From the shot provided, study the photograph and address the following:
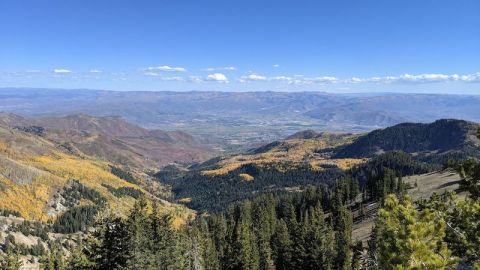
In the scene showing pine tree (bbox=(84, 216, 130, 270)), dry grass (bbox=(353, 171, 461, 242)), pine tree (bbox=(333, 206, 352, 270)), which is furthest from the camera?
dry grass (bbox=(353, 171, 461, 242))

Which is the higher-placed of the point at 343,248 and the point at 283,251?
the point at 343,248

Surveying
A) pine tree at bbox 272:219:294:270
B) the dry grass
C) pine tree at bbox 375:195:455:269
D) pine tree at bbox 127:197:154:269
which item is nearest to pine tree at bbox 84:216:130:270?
pine tree at bbox 127:197:154:269

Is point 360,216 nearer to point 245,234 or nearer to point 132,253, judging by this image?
point 245,234

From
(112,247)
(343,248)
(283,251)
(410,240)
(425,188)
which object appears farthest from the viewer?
(425,188)

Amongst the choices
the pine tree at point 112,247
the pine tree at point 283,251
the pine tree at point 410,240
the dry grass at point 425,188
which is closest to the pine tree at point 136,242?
the pine tree at point 112,247

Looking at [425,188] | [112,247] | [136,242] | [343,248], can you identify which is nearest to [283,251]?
[343,248]

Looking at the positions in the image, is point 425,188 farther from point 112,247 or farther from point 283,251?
point 112,247

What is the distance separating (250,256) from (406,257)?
251 feet

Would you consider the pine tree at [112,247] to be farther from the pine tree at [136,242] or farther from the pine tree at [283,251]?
the pine tree at [283,251]

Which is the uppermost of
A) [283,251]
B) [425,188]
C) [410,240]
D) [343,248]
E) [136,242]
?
[410,240]

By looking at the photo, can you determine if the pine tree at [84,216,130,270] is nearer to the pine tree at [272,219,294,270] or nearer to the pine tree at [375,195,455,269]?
the pine tree at [375,195,455,269]

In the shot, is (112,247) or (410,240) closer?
(410,240)

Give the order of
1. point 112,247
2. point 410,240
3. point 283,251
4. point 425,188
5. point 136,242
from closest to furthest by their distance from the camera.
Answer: point 410,240 → point 136,242 → point 112,247 → point 283,251 → point 425,188

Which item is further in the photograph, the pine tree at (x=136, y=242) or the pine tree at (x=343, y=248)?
the pine tree at (x=343, y=248)
